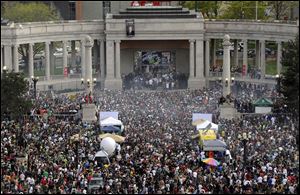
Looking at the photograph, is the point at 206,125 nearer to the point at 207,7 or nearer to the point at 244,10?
the point at 244,10

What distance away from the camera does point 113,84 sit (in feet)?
333

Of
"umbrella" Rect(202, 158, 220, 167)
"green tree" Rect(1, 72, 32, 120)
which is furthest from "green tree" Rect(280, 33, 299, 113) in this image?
"green tree" Rect(1, 72, 32, 120)

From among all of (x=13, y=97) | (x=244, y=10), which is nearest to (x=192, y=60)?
(x=244, y=10)

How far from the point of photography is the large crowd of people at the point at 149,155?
54125mm

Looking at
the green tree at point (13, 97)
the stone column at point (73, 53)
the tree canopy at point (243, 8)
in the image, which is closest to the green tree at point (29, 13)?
the tree canopy at point (243, 8)

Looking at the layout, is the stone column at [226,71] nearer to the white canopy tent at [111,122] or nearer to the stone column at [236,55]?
the white canopy tent at [111,122]

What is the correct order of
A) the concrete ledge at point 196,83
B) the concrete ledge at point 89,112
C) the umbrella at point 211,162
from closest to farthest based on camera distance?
the umbrella at point 211,162 → the concrete ledge at point 89,112 → the concrete ledge at point 196,83

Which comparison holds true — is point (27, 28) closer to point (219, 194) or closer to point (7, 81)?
point (7, 81)

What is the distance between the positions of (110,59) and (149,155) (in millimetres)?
40933

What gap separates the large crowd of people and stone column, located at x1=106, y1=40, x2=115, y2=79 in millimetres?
18048

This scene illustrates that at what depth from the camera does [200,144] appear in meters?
65.9

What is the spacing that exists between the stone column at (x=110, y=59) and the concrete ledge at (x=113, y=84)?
0.64 meters

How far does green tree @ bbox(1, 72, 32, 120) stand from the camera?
6838 cm

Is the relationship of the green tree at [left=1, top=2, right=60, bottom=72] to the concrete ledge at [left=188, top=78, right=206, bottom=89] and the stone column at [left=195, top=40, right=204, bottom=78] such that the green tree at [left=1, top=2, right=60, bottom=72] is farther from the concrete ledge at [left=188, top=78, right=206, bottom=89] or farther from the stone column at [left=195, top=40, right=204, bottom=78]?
the concrete ledge at [left=188, top=78, right=206, bottom=89]
